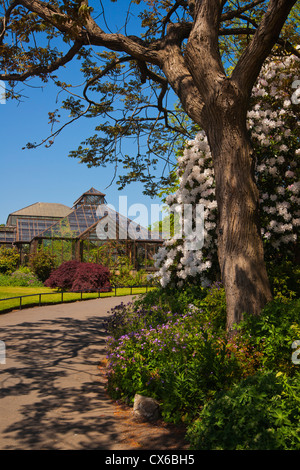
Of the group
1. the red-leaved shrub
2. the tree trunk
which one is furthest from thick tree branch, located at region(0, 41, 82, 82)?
the red-leaved shrub

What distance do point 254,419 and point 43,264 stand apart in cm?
2204

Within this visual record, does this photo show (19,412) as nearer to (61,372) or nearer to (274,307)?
(61,372)

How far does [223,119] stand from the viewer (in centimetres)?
660

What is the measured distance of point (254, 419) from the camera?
11.9ft

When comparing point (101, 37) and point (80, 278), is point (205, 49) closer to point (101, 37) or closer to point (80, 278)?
point (101, 37)

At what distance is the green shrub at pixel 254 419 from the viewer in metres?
3.47

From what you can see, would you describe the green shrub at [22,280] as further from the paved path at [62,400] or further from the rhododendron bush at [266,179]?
the rhododendron bush at [266,179]

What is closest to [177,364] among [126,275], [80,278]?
[80,278]

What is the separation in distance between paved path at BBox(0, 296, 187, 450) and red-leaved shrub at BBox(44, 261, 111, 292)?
9579mm

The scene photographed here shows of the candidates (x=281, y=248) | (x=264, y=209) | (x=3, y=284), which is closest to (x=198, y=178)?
(x=264, y=209)

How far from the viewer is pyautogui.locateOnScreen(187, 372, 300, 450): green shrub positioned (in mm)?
3473

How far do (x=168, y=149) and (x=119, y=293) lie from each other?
31.1ft

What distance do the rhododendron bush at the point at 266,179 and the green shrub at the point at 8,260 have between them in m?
21.0

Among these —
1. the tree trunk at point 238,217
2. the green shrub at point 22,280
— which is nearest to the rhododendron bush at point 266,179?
the tree trunk at point 238,217
